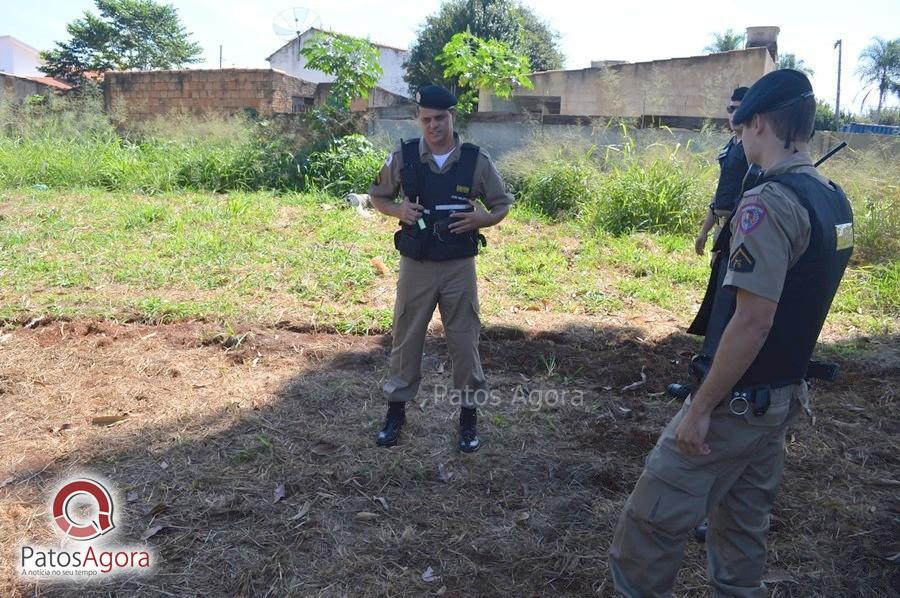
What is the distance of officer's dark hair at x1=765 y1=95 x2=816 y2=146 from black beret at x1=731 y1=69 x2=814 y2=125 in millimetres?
13

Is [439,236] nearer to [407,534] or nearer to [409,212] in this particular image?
[409,212]

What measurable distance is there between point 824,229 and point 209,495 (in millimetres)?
2606

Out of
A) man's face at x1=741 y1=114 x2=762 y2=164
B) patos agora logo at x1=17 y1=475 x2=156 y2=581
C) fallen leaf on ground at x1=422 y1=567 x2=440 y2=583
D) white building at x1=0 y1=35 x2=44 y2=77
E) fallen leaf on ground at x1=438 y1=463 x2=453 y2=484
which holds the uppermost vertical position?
white building at x1=0 y1=35 x2=44 y2=77

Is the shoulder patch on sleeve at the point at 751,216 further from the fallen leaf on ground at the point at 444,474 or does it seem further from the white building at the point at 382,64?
the white building at the point at 382,64

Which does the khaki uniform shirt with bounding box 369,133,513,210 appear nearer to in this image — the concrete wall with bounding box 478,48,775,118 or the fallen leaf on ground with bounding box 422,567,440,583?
the fallen leaf on ground with bounding box 422,567,440,583

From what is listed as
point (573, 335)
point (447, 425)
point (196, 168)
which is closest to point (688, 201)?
point (573, 335)

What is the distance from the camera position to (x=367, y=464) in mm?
3244

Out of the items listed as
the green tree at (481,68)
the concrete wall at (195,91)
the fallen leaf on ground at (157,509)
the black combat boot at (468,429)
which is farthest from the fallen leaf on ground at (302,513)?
the concrete wall at (195,91)

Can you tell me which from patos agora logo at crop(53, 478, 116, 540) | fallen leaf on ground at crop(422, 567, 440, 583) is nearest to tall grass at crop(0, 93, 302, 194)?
patos agora logo at crop(53, 478, 116, 540)

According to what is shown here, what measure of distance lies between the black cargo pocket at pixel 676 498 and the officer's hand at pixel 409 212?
178cm

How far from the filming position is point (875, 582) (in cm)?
256

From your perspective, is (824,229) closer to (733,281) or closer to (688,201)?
(733,281)

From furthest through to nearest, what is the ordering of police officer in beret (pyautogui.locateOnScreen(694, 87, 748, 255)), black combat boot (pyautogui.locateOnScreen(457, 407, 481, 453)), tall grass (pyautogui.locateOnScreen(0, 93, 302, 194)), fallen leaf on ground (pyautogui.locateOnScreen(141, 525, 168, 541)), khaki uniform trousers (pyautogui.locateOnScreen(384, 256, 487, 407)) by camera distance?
1. tall grass (pyautogui.locateOnScreen(0, 93, 302, 194))
2. police officer in beret (pyautogui.locateOnScreen(694, 87, 748, 255))
3. black combat boot (pyautogui.locateOnScreen(457, 407, 481, 453))
4. khaki uniform trousers (pyautogui.locateOnScreen(384, 256, 487, 407))
5. fallen leaf on ground (pyautogui.locateOnScreen(141, 525, 168, 541))

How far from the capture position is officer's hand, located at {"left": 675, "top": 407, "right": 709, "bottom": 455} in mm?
1823
